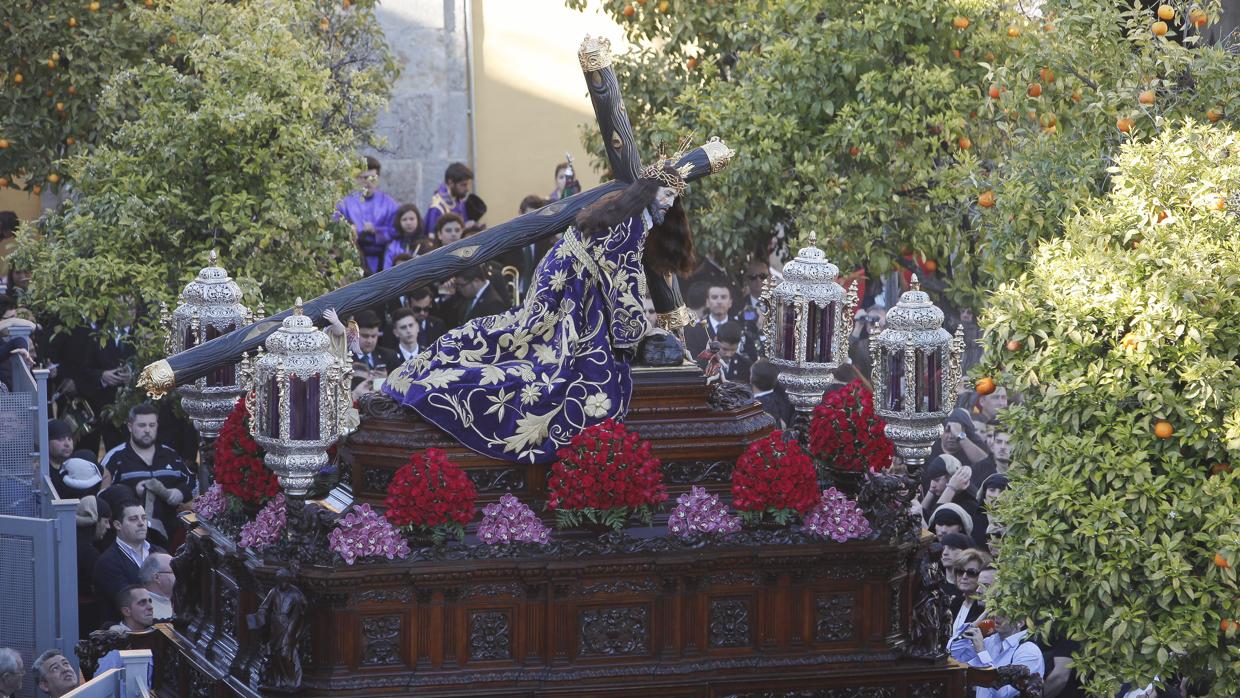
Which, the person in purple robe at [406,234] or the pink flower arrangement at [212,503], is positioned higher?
the person in purple robe at [406,234]

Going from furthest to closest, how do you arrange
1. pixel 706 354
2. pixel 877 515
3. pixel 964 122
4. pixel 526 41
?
pixel 526 41, pixel 964 122, pixel 706 354, pixel 877 515

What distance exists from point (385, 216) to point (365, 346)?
9.44 feet

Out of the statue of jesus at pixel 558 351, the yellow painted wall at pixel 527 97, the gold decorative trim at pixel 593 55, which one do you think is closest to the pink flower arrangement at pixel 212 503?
the statue of jesus at pixel 558 351

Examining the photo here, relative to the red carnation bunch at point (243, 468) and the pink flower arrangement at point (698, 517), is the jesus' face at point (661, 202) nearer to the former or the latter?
the pink flower arrangement at point (698, 517)

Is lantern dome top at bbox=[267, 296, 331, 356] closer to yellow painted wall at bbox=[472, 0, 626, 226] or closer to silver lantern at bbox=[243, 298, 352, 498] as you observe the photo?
silver lantern at bbox=[243, 298, 352, 498]

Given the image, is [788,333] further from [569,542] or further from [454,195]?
[454,195]

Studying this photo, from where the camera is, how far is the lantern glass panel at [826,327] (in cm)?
1091

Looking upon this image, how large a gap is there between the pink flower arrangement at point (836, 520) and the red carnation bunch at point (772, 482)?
0.07m

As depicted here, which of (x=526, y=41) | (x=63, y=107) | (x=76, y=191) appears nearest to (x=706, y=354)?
(x=76, y=191)

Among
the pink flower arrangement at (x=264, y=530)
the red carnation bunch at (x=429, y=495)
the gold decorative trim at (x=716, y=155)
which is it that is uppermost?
the gold decorative trim at (x=716, y=155)

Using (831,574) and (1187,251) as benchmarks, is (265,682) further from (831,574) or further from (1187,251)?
(1187,251)

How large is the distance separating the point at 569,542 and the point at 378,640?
983mm

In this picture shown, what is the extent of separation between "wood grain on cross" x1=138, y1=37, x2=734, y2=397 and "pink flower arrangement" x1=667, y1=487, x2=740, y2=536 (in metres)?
1.53

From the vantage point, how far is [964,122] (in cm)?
1334
